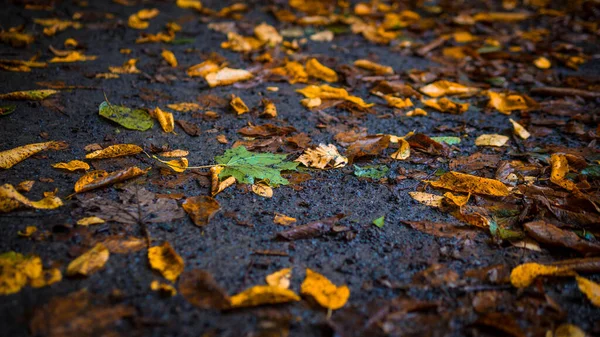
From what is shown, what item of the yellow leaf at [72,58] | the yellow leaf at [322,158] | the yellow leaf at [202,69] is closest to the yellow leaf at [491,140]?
the yellow leaf at [322,158]

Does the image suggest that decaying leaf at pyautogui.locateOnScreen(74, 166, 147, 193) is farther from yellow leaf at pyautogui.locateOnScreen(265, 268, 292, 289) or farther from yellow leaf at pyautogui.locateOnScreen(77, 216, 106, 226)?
yellow leaf at pyautogui.locateOnScreen(265, 268, 292, 289)

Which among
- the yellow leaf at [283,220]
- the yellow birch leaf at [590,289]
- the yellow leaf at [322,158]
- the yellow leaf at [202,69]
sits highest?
→ the yellow leaf at [202,69]

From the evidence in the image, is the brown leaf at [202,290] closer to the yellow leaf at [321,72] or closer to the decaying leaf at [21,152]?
the decaying leaf at [21,152]

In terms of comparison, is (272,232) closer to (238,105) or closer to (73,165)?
(73,165)

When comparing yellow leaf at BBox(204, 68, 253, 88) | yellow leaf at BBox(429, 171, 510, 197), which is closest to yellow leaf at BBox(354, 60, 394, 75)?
yellow leaf at BBox(204, 68, 253, 88)

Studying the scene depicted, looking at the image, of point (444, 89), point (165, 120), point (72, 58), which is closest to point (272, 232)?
point (165, 120)
